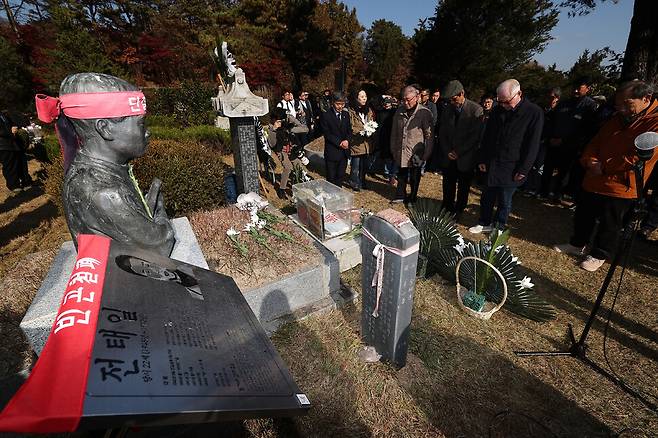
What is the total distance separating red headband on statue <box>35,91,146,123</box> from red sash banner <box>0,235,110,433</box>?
1.10m

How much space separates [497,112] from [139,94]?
438 cm

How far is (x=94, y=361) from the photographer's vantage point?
78cm

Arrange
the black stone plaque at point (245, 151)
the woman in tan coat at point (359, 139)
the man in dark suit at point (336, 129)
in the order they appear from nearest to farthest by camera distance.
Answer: the black stone plaque at point (245, 151)
the man in dark suit at point (336, 129)
the woman in tan coat at point (359, 139)

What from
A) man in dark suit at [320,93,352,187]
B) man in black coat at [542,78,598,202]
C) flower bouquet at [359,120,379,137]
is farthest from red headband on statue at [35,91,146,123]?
man in black coat at [542,78,598,202]

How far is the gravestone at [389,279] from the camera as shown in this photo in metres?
2.09

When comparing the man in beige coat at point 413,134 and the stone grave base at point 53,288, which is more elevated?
the man in beige coat at point 413,134

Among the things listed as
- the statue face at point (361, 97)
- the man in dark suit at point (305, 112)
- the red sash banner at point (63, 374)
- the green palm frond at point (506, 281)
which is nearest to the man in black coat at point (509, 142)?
the green palm frond at point (506, 281)

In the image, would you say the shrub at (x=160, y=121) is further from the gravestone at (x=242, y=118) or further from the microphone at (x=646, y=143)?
the microphone at (x=646, y=143)

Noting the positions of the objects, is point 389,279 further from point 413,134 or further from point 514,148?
point 413,134

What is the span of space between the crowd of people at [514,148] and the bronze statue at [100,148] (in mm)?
4164

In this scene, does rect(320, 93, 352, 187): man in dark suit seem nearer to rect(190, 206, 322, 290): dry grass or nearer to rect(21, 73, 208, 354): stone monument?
rect(190, 206, 322, 290): dry grass

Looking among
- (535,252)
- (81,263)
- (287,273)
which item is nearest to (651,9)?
(535,252)

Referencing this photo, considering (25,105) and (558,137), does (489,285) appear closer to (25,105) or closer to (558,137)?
(558,137)

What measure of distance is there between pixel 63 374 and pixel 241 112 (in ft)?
14.9
